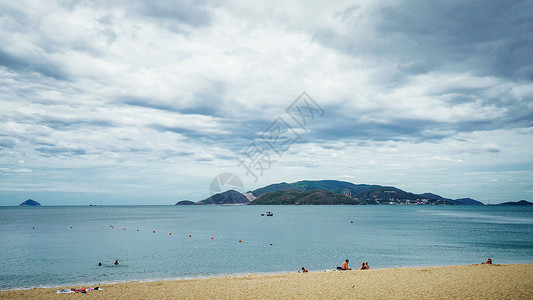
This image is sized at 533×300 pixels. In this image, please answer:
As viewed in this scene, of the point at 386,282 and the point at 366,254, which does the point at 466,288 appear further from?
the point at 366,254

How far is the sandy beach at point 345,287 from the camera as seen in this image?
20.0 m

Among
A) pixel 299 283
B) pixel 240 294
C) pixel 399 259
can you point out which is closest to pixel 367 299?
pixel 299 283

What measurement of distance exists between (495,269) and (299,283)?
18.7m

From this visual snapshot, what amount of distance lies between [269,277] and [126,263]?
21.1 meters

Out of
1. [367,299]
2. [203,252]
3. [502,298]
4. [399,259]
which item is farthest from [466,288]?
[203,252]

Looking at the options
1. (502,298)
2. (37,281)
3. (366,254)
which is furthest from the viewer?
(366,254)

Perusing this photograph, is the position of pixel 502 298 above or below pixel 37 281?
above

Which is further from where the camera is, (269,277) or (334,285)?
(269,277)

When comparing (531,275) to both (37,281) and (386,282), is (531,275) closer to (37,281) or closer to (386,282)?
(386,282)

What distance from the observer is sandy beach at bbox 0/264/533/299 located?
2002 cm

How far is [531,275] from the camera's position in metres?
25.1

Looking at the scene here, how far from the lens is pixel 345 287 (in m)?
22.4

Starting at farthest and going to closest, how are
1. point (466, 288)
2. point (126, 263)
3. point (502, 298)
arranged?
1. point (126, 263)
2. point (466, 288)
3. point (502, 298)

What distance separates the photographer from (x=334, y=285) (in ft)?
76.1
